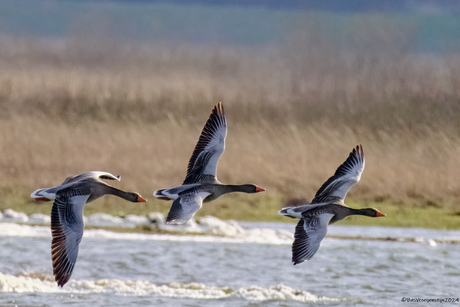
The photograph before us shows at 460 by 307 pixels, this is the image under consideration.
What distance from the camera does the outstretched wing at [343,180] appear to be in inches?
617

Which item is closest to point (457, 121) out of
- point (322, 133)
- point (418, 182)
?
point (322, 133)

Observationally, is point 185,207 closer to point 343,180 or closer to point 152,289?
point 343,180

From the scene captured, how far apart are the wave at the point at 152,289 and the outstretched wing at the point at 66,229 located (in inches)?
243

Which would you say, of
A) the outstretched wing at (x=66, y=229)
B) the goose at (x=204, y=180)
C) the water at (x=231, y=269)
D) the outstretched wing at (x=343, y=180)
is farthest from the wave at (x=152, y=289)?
the outstretched wing at (x=66, y=229)

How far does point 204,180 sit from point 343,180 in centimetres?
199

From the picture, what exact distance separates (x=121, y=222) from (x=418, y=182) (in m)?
10.2

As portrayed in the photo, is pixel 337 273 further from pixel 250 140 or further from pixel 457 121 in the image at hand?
pixel 457 121

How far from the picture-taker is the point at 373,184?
1277 inches

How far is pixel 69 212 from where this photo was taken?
1465 cm

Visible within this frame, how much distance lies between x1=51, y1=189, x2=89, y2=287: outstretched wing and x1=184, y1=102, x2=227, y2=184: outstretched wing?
1.69 m

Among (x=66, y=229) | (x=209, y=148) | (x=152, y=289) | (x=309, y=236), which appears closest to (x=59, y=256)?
(x=66, y=229)

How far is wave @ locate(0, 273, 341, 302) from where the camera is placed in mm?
20688

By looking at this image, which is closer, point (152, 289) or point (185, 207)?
point (185, 207)

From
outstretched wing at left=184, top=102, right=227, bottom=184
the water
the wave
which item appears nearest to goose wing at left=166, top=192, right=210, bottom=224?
outstretched wing at left=184, top=102, right=227, bottom=184
